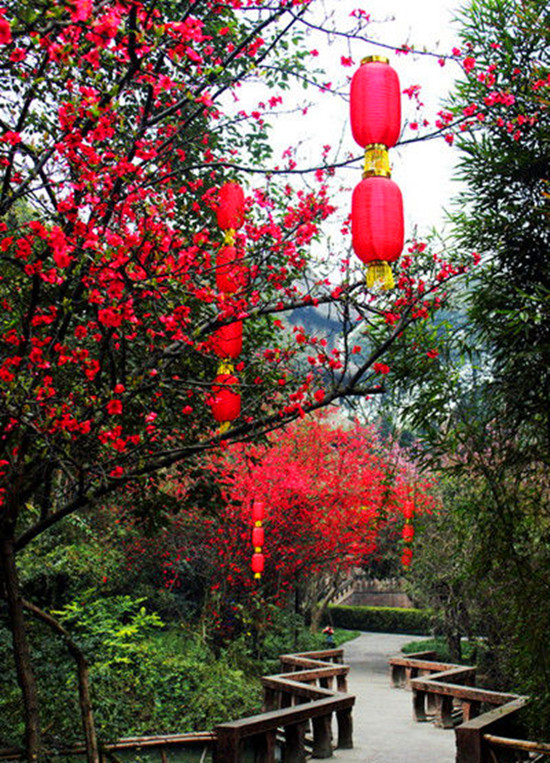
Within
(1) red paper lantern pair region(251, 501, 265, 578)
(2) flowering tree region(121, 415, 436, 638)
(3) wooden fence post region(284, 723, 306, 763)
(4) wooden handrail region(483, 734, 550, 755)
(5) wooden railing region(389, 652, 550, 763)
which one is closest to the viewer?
(4) wooden handrail region(483, 734, 550, 755)

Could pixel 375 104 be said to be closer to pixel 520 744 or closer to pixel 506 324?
pixel 506 324

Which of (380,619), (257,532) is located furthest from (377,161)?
(380,619)

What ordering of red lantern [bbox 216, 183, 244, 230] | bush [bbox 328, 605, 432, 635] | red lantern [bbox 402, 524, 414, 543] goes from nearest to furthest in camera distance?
red lantern [bbox 216, 183, 244, 230], red lantern [bbox 402, 524, 414, 543], bush [bbox 328, 605, 432, 635]

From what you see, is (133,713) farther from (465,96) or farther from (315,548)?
(465,96)

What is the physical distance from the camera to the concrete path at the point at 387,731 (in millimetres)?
7820

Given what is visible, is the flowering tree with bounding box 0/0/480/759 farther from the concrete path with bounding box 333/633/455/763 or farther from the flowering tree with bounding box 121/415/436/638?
the flowering tree with bounding box 121/415/436/638

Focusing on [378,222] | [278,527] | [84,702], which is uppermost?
[378,222]

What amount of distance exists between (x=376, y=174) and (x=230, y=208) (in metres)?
1.22

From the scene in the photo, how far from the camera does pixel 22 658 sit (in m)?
3.96

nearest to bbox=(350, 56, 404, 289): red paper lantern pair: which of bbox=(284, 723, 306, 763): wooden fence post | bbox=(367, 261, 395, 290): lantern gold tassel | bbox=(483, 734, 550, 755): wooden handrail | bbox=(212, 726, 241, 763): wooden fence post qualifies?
bbox=(367, 261, 395, 290): lantern gold tassel

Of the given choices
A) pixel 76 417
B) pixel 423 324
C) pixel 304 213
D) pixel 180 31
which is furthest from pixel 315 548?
pixel 180 31

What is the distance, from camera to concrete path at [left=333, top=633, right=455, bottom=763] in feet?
25.7

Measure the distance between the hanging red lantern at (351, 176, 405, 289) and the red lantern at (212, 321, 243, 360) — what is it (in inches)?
43.1

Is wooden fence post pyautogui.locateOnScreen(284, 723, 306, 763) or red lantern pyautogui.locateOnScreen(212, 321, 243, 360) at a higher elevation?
red lantern pyautogui.locateOnScreen(212, 321, 243, 360)
